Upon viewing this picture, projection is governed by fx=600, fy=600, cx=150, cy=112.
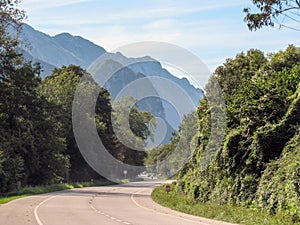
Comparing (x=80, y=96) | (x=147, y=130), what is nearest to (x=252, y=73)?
(x=80, y=96)

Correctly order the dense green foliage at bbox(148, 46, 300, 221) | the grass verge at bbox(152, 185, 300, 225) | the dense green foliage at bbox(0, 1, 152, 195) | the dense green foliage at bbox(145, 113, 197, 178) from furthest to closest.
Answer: the dense green foliage at bbox(145, 113, 197, 178)
the dense green foliage at bbox(0, 1, 152, 195)
the dense green foliage at bbox(148, 46, 300, 221)
the grass verge at bbox(152, 185, 300, 225)

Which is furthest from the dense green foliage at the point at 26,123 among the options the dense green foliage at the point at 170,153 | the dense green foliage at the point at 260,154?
the dense green foliage at the point at 260,154

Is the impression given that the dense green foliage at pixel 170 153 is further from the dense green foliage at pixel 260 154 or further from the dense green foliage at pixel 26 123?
the dense green foliage at pixel 260 154

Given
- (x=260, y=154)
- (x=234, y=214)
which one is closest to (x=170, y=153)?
(x=260, y=154)

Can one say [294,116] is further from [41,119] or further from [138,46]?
[138,46]

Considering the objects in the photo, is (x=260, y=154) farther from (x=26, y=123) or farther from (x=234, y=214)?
(x=26, y=123)

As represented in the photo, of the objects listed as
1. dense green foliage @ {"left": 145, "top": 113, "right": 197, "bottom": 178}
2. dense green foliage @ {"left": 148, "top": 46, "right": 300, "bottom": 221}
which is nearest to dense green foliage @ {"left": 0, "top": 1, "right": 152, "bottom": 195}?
dense green foliage @ {"left": 145, "top": 113, "right": 197, "bottom": 178}

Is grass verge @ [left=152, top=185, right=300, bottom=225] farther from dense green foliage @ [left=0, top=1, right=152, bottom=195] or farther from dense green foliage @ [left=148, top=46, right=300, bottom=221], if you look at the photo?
dense green foliage @ [left=0, top=1, right=152, bottom=195]

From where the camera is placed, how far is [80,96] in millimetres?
80750

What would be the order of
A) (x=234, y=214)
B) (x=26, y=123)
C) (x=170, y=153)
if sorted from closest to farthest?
(x=234, y=214) → (x=26, y=123) → (x=170, y=153)

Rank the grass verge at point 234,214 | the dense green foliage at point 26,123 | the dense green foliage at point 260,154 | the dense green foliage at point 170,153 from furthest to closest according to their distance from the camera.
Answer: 1. the dense green foliage at point 170,153
2. the dense green foliage at point 26,123
3. the dense green foliage at point 260,154
4. the grass verge at point 234,214

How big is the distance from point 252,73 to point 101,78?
48.1m

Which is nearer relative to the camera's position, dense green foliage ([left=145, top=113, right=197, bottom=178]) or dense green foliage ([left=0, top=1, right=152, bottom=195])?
dense green foliage ([left=0, top=1, right=152, bottom=195])

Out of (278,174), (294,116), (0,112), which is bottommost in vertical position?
(278,174)
